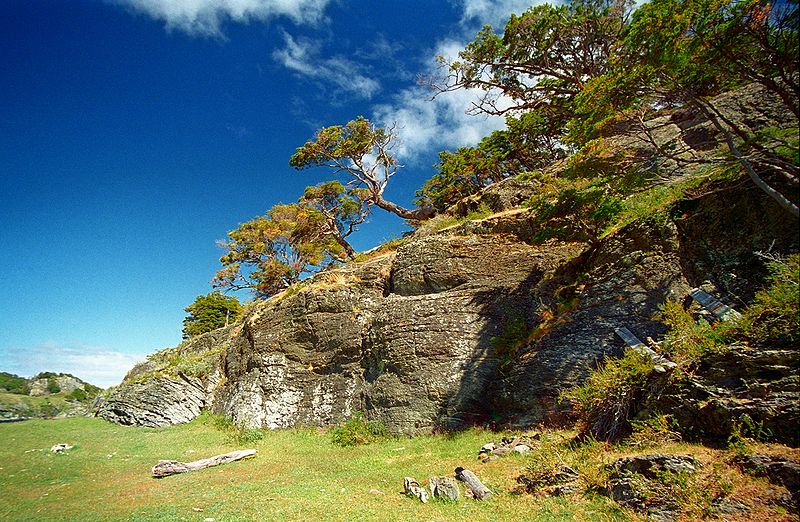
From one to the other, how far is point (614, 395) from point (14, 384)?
51.4 meters

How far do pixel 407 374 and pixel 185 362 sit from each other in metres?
16.6

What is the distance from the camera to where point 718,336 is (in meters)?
7.50

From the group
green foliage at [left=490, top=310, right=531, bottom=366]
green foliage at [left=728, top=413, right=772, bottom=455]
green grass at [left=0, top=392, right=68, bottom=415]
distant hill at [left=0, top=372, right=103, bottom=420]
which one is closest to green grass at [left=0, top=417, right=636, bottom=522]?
green foliage at [left=728, top=413, right=772, bottom=455]

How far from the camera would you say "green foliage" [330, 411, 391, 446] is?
1383 centimetres

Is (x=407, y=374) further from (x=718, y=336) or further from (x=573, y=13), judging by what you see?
(x=573, y=13)

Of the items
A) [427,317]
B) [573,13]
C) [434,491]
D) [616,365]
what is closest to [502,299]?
[427,317]

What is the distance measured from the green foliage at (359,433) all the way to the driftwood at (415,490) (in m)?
5.58

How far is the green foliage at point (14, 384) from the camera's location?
3438cm

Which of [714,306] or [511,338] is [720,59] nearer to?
[714,306]

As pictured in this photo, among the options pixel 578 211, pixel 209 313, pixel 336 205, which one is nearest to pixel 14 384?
pixel 209 313

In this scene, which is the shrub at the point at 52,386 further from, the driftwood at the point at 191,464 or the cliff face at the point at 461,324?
the driftwood at the point at 191,464

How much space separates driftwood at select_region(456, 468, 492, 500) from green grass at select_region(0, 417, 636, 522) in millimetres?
239

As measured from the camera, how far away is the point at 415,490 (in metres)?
8.08

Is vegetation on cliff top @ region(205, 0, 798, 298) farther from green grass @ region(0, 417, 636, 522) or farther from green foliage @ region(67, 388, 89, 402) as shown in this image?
green foliage @ region(67, 388, 89, 402)
